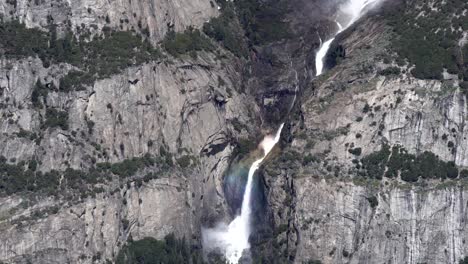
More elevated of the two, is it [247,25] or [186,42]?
[247,25]

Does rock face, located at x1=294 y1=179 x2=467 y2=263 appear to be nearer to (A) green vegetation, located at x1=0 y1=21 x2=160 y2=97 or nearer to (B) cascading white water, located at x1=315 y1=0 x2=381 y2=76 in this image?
(B) cascading white water, located at x1=315 y1=0 x2=381 y2=76

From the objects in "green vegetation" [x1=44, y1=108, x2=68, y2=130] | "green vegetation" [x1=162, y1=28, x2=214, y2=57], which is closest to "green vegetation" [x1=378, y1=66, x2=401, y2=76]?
"green vegetation" [x1=162, y1=28, x2=214, y2=57]

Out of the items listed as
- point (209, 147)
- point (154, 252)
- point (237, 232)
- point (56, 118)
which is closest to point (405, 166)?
point (237, 232)

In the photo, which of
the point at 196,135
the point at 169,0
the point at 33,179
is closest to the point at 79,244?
the point at 33,179

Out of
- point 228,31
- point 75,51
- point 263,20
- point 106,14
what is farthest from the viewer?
point 263,20

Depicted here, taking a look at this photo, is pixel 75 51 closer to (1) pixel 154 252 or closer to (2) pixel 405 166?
(1) pixel 154 252

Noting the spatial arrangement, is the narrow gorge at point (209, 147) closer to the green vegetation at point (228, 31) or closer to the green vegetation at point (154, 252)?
the green vegetation at point (154, 252)

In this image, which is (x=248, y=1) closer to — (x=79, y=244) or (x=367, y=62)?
(x=367, y=62)
